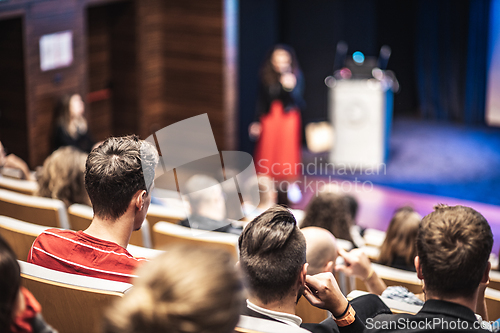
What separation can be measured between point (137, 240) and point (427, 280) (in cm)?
171

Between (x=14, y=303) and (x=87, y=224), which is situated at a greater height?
(x=14, y=303)

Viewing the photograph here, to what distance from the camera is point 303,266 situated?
1607mm

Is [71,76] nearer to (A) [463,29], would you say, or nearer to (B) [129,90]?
(B) [129,90]

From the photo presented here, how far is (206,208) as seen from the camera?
3.31 m

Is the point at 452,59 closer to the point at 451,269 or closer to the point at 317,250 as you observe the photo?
the point at 317,250

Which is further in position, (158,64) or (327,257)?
(158,64)

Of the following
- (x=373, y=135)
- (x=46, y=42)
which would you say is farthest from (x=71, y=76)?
(x=373, y=135)

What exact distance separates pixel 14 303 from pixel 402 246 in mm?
2188

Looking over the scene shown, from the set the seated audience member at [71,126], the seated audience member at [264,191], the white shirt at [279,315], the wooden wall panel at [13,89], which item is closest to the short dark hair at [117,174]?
the white shirt at [279,315]

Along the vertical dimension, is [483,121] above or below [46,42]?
below

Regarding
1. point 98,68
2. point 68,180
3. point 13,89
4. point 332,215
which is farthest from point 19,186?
point 98,68

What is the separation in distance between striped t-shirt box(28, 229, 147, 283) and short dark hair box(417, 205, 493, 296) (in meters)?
0.84

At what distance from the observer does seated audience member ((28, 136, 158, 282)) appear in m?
1.76

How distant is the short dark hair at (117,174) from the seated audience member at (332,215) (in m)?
1.76
